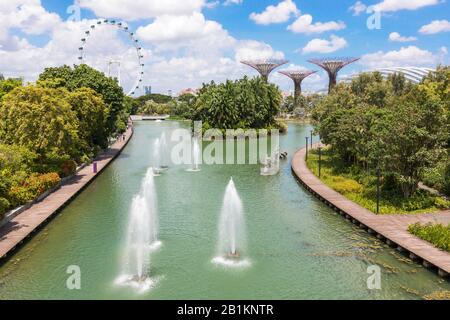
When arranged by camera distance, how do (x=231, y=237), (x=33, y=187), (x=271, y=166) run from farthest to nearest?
(x=271, y=166)
(x=33, y=187)
(x=231, y=237)

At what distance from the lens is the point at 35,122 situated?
31.0 metres

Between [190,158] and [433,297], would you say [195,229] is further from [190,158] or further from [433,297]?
[190,158]

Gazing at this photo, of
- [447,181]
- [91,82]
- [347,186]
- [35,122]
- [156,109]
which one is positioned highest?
[91,82]

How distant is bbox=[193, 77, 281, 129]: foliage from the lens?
233 feet

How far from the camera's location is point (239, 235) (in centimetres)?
2231

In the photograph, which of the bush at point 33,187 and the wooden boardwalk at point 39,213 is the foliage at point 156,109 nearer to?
the wooden boardwalk at point 39,213

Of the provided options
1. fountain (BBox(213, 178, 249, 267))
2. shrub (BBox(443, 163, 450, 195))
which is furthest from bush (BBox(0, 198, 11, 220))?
shrub (BBox(443, 163, 450, 195))

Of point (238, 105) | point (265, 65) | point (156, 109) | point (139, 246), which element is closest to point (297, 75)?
point (265, 65)

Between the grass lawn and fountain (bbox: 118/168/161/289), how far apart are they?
12671mm

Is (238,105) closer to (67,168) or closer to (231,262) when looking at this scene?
(67,168)

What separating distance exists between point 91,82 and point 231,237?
33.3m

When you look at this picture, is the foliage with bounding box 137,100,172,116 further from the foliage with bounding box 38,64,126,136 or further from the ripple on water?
the ripple on water

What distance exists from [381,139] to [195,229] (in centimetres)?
1273

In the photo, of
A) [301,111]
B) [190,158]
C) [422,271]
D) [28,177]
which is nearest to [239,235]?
[422,271]
